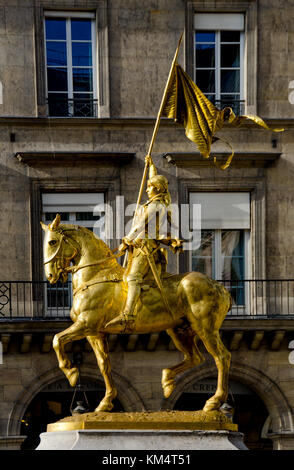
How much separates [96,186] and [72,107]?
158 centimetres

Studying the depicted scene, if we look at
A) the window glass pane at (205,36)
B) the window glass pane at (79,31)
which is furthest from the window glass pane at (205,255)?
the window glass pane at (79,31)

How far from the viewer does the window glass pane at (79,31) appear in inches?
985

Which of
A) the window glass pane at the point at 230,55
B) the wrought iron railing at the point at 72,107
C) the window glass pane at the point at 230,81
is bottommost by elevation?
the wrought iron railing at the point at 72,107

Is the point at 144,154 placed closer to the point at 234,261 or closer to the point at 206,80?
the point at 206,80

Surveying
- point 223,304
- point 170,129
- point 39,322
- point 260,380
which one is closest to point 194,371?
point 260,380

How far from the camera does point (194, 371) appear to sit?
79.7ft

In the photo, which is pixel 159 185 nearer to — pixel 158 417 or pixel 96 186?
pixel 158 417

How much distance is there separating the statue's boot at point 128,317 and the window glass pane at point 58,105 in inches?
458

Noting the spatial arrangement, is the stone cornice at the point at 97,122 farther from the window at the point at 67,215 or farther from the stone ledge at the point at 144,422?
the stone ledge at the point at 144,422

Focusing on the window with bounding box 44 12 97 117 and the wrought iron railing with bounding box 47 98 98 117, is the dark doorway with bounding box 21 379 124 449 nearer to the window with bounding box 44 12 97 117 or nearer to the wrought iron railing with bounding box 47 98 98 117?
the wrought iron railing with bounding box 47 98 98 117

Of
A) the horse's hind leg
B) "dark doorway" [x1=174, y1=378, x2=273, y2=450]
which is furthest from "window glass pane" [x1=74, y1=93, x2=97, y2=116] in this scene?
the horse's hind leg

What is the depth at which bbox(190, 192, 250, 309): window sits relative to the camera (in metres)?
25.0

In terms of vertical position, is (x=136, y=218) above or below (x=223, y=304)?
above
